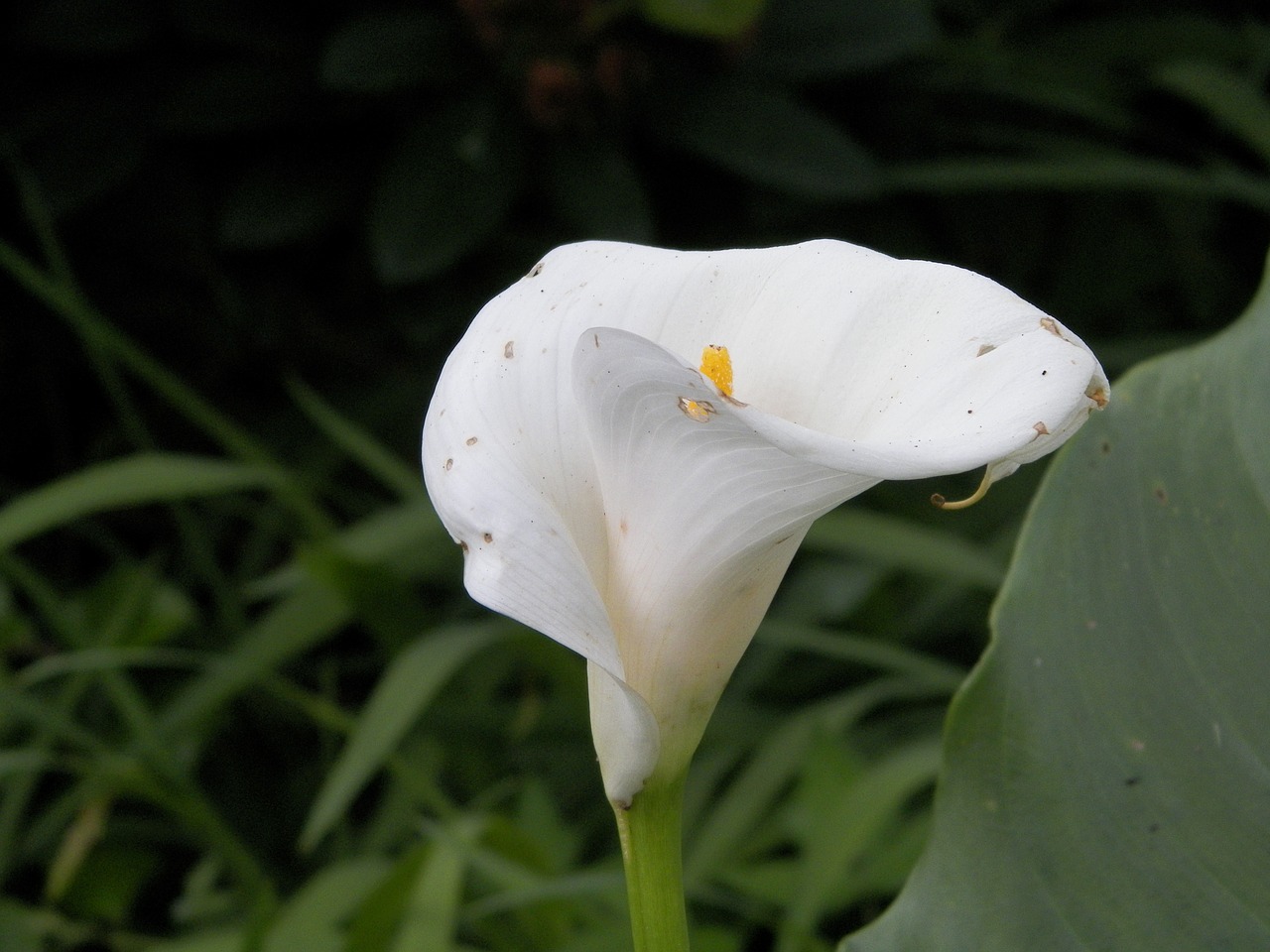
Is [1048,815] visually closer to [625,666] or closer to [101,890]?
[625,666]

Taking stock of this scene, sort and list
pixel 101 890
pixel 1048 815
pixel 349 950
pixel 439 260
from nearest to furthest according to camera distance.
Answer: pixel 1048 815
pixel 349 950
pixel 101 890
pixel 439 260

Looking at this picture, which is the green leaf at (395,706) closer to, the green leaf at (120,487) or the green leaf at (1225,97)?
the green leaf at (120,487)

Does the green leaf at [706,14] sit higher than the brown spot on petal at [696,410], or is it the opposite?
the brown spot on petal at [696,410]

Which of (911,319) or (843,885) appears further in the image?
(843,885)

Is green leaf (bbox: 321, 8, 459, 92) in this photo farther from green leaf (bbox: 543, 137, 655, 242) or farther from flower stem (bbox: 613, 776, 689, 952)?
flower stem (bbox: 613, 776, 689, 952)

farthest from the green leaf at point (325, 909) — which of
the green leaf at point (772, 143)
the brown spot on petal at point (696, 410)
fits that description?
the green leaf at point (772, 143)

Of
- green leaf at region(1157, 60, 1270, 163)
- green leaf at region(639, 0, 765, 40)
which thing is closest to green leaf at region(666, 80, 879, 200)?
green leaf at region(639, 0, 765, 40)

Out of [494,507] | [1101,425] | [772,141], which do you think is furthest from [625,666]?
[772,141]

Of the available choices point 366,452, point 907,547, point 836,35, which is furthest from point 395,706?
point 836,35
